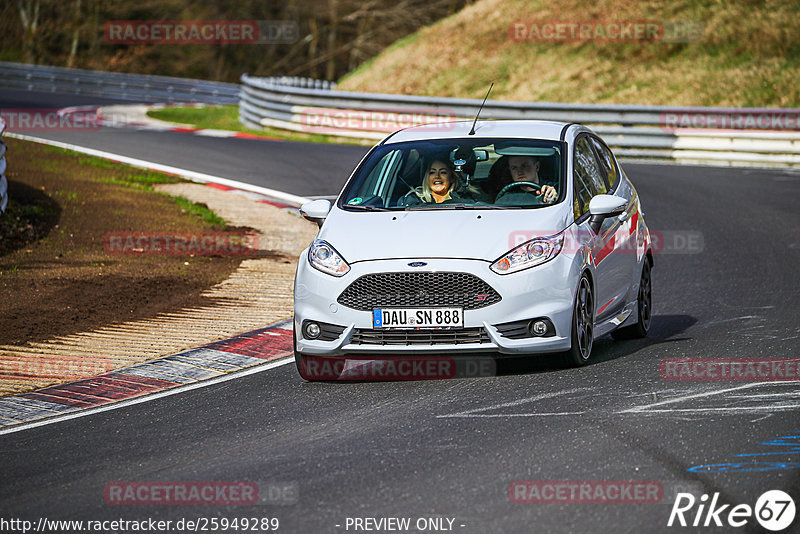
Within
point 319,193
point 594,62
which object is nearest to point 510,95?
point 594,62

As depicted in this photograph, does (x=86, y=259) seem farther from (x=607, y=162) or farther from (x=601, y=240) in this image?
(x=601, y=240)

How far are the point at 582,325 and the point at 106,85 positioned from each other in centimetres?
3786

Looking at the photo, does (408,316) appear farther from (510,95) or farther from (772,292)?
(510,95)

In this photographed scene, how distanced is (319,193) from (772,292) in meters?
9.31

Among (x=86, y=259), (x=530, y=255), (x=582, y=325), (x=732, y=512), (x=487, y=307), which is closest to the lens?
(x=732, y=512)

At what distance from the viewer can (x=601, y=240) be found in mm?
9266

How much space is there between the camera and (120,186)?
1998cm

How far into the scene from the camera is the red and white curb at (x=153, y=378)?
838 centimetres

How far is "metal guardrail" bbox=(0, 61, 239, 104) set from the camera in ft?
144

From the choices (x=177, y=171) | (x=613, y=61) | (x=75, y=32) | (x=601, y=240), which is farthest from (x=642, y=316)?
(x=75, y=32)

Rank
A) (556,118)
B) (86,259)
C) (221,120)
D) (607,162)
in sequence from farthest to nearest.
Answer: (221,120), (556,118), (86,259), (607,162)

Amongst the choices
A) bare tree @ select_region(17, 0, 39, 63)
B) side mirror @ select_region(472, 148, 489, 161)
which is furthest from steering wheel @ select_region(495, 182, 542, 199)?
bare tree @ select_region(17, 0, 39, 63)

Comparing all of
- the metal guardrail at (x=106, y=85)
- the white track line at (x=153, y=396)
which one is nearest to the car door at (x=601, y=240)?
the white track line at (x=153, y=396)

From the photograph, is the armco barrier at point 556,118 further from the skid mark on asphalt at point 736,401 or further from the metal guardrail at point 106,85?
the skid mark on asphalt at point 736,401
